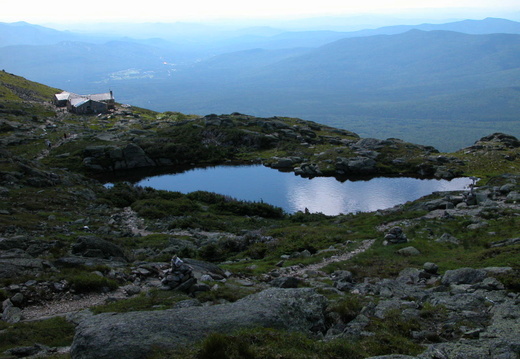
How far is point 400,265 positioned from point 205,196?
32.4 meters

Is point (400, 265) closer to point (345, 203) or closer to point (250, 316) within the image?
point (250, 316)

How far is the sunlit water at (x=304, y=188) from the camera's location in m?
57.9

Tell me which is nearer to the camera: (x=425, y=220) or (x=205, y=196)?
(x=425, y=220)

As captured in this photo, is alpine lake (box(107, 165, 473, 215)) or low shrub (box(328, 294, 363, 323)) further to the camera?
alpine lake (box(107, 165, 473, 215))

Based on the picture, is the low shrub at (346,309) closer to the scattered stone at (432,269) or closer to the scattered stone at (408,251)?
the scattered stone at (432,269)

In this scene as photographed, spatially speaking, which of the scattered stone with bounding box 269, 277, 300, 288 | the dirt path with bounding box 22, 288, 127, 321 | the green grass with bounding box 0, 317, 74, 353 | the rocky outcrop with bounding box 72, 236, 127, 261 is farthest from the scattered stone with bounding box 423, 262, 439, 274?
the rocky outcrop with bounding box 72, 236, 127, 261

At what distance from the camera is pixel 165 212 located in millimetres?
42125

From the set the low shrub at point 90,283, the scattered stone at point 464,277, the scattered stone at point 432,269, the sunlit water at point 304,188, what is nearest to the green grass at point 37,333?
the low shrub at point 90,283

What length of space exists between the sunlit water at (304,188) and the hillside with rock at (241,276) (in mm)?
11521

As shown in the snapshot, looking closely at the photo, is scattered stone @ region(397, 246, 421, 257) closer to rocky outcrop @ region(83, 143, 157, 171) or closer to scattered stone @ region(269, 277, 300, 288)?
scattered stone @ region(269, 277, 300, 288)

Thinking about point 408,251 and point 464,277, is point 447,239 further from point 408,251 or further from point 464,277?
point 464,277

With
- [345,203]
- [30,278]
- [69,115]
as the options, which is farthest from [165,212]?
[69,115]

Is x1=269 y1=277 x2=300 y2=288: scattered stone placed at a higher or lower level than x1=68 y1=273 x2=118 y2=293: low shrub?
lower

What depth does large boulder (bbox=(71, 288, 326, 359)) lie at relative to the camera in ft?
35.5
